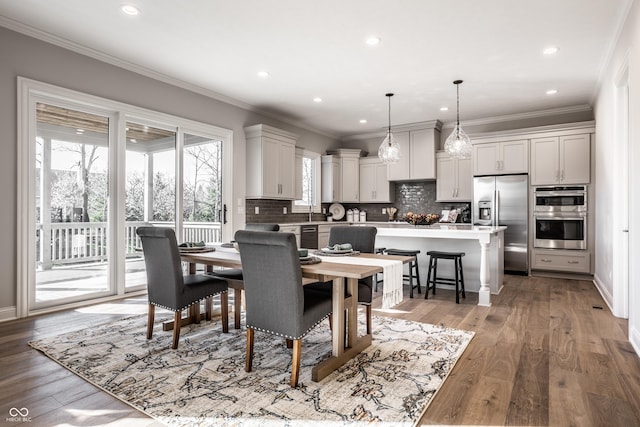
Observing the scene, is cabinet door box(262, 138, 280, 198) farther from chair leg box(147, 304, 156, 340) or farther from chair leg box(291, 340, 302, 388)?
chair leg box(291, 340, 302, 388)

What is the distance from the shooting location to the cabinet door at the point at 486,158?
19.8 ft

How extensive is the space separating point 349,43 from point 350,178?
4081 millimetres

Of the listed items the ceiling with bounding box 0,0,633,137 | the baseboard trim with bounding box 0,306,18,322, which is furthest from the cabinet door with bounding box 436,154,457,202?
the baseboard trim with bounding box 0,306,18,322

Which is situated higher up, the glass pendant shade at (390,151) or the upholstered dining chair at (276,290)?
the glass pendant shade at (390,151)

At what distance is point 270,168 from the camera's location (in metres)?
5.66

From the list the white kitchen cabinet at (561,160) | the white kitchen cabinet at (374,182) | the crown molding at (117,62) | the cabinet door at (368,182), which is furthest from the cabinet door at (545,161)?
the crown molding at (117,62)

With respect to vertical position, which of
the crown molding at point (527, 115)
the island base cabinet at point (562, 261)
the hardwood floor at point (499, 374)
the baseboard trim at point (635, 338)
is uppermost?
the crown molding at point (527, 115)

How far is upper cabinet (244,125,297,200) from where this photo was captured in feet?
18.1

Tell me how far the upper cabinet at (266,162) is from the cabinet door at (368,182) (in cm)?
215

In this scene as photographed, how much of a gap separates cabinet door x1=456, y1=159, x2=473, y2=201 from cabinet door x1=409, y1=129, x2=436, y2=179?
18.2 inches

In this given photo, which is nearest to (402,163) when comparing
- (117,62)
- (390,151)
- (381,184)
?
(381,184)

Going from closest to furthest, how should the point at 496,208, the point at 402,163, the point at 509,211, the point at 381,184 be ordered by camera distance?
the point at 509,211
the point at 496,208
the point at 402,163
the point at 381,184

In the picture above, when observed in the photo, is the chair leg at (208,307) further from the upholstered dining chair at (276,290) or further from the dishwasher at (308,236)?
the dishwasher at (308,236)

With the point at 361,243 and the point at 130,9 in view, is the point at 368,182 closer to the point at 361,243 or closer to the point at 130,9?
the point at 361,243
